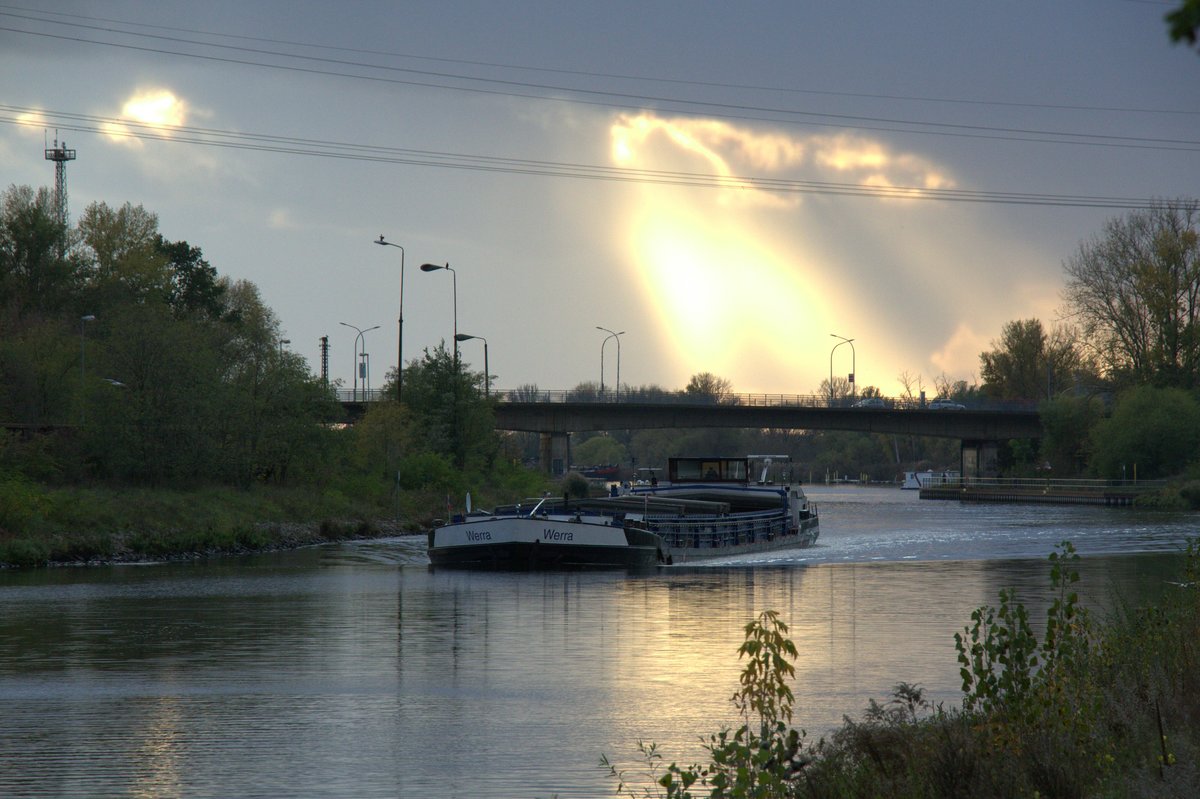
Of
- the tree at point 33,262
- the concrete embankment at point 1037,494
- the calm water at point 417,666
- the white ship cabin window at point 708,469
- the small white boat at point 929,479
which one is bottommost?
the calm water at point 417,666

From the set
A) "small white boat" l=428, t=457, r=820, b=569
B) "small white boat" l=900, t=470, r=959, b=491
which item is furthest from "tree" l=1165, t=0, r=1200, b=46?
"small white boat" l=900, t=470, r=959, b=491

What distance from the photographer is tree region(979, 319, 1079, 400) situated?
452 ft

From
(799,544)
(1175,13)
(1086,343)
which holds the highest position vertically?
(1086,343)

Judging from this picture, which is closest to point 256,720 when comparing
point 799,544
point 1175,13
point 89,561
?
point 1175,13

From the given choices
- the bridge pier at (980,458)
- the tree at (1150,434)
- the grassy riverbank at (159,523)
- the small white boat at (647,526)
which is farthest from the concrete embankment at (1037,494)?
the grassy riverbank at (159,523)

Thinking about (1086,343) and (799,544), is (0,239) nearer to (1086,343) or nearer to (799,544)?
(799,544)

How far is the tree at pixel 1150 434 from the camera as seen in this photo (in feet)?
320

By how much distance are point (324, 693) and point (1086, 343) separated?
3686 inches

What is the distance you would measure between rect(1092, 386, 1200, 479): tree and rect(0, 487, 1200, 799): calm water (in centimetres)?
6001

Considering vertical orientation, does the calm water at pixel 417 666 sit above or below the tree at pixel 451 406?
below

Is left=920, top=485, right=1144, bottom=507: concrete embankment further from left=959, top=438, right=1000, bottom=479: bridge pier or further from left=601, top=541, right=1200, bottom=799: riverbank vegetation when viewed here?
left=601, top=541, right=1200, bottom=799: riverbank vegetation

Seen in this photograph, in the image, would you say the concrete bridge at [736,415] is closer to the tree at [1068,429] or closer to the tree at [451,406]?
the tree at [1068,429]

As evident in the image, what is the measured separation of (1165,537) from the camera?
193ft

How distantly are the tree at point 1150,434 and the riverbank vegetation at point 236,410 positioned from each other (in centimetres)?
17
